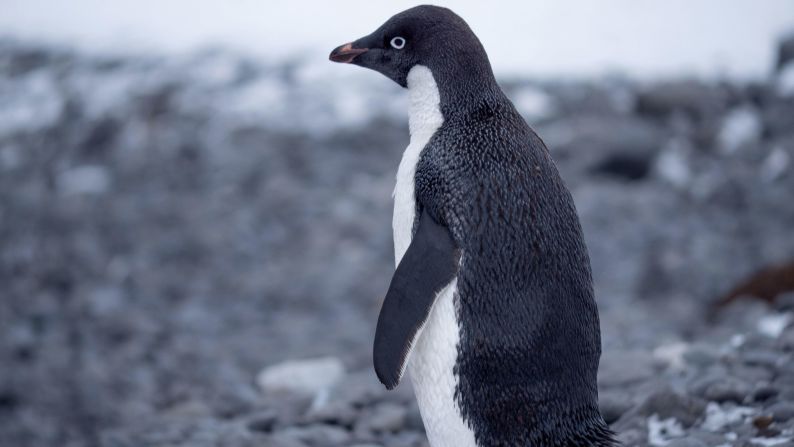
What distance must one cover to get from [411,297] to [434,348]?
0.16 m

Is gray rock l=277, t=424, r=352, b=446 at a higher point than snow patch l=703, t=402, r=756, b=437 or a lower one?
higher

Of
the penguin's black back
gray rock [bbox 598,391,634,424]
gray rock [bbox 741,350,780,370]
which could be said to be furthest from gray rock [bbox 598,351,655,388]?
the penguin's black back

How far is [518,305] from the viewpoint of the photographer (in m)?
2.47

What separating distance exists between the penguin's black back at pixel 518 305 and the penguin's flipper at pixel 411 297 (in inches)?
2.0

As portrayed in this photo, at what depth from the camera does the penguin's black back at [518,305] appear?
2459 mm

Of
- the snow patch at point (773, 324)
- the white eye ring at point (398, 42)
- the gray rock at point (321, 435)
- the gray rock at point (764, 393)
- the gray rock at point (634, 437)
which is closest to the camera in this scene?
the white eye ring at point (398, 42)

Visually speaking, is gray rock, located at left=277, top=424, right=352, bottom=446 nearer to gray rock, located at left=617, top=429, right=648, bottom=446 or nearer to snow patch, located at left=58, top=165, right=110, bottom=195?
gray rock, located at left=617, top=429, right=648, bottom=446

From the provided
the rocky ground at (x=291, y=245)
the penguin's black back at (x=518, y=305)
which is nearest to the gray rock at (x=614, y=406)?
the rocky ground at (x=291, y=245)

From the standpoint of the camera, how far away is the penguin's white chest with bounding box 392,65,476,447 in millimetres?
2512

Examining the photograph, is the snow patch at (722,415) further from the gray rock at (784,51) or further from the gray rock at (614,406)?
the gray rock at (784,51)

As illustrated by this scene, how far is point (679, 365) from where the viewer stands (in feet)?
13.1

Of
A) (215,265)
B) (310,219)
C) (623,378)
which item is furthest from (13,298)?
(623,378)

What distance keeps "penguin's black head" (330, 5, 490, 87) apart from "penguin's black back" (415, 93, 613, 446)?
333 millimetres

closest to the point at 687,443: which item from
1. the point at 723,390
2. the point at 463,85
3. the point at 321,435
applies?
the point at 723,390
